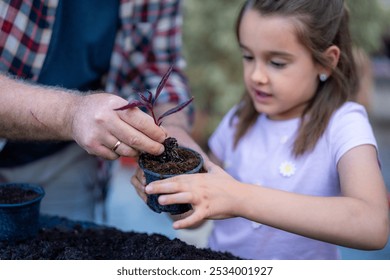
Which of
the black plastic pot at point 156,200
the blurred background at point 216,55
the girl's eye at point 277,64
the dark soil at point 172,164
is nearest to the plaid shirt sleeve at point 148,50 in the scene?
the girl's eye at point 277,64

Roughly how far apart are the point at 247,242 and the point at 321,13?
3.37ft

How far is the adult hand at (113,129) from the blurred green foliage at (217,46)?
389cm

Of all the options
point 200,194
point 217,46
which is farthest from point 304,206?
point 217,46

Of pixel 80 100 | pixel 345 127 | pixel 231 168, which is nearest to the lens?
pixel 80 100

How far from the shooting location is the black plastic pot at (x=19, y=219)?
1.57 meters

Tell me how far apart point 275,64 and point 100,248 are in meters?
1.02

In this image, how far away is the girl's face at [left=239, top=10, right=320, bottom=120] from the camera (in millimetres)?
1994

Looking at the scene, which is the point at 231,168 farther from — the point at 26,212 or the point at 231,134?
the point at 26,212

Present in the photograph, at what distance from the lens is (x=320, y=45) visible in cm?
206

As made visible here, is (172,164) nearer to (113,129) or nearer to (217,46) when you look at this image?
(113,129)

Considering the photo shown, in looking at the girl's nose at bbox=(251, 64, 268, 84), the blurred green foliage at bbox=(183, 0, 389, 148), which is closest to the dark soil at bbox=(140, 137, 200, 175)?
the girl's nose at bbox=(251, 64, 268, 84)

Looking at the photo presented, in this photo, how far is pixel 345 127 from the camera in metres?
1.99

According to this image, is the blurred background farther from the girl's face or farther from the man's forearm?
the man's forearm
